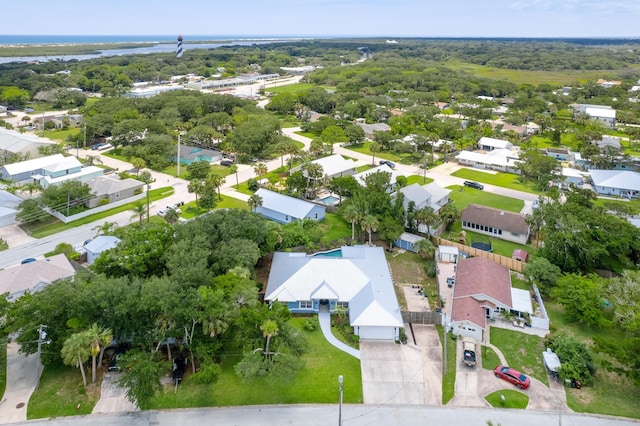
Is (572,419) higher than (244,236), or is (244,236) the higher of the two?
(244,236)

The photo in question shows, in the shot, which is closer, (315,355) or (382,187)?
(315,355)

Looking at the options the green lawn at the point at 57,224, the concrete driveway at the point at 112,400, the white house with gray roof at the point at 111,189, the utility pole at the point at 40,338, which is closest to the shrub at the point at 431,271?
the concrete driveway at the point at 112,400

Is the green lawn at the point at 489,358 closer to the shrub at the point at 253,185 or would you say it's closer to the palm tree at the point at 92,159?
the shrub at the point at 253,185

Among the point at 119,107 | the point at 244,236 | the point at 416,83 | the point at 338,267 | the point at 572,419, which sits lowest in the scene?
the point at 572,419

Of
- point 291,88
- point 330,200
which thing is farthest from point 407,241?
point 291,88

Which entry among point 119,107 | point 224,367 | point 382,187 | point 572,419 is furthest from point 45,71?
point 572,419

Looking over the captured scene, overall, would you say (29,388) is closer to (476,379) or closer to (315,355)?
(315,355)

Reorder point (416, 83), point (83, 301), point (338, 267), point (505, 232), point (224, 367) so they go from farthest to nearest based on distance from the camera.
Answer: point (416, 83)
point (505, 232)
point (338, 267)
point (224, 367)
point (83, 301)
